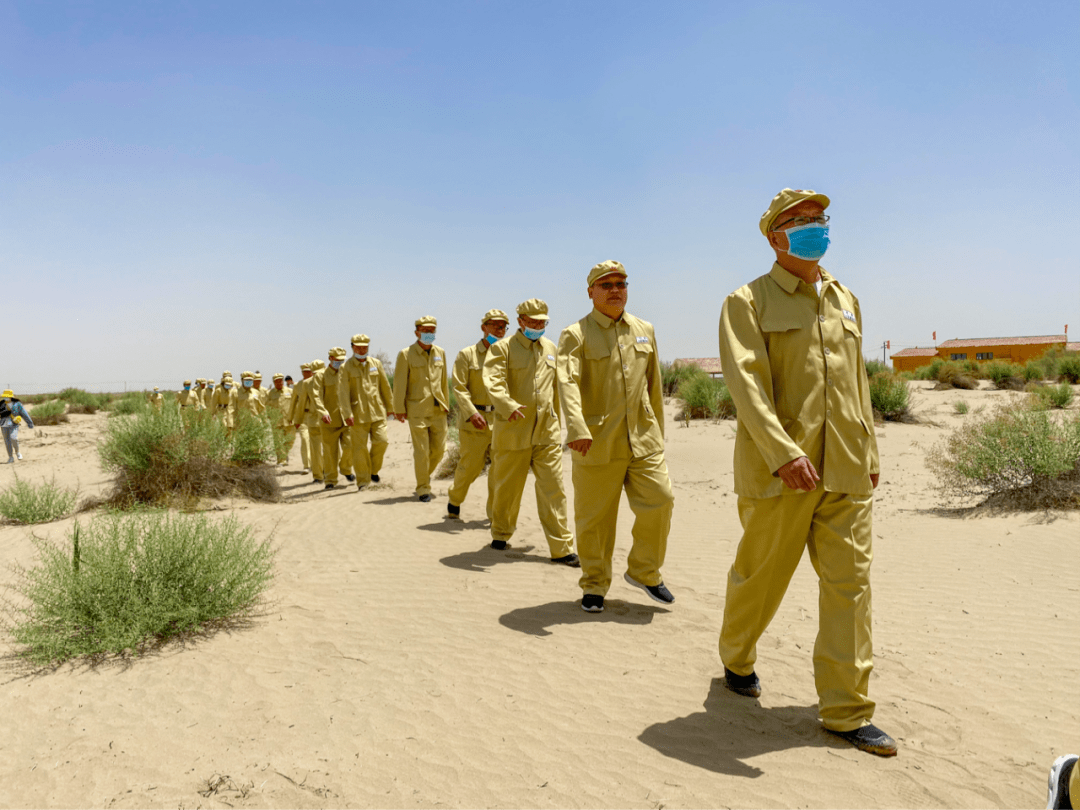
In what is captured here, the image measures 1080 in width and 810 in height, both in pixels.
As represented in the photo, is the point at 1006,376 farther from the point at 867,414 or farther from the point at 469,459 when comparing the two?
the point at 867,414

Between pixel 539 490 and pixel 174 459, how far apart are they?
602 centimetres

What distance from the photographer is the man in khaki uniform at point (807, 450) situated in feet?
9.84

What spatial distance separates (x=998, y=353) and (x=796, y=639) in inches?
1991

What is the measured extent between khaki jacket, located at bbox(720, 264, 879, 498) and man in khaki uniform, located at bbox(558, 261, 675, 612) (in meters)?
1.46

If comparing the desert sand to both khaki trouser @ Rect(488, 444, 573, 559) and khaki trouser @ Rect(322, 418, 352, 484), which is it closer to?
khaki trouser @ Rect(488, 444, 573, 559)

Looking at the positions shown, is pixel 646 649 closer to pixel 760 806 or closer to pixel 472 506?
pixel 760 806

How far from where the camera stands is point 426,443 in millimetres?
9289

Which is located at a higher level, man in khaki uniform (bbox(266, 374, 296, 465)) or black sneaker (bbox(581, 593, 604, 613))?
man in khaki uniform (bbox(266, 374, 296, 465))

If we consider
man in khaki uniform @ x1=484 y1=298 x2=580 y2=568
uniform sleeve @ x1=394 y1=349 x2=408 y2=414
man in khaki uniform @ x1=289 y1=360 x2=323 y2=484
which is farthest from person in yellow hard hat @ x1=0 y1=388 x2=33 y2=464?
man in khaki uniform @ x1=484 y1=298 x2=580 y2=568

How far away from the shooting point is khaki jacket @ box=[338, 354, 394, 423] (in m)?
10.8

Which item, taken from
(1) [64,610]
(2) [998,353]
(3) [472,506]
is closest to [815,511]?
(1) [64,610]

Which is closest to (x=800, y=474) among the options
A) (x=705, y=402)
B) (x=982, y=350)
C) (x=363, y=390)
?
(x=363, y=390)

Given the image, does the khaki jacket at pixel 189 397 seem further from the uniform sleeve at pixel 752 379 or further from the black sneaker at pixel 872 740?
the black sneaker at pixel 872 740

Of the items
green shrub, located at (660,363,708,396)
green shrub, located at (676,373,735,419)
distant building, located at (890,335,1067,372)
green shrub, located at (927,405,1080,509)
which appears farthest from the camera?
distant building, located at (890,335,1067,372)
